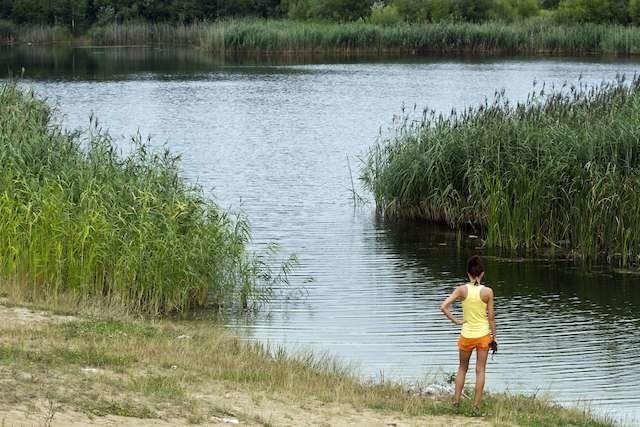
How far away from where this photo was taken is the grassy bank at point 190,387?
962 centimetres

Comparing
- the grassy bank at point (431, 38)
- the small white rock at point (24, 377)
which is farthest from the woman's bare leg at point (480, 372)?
the grassy bank at point (431, 38)

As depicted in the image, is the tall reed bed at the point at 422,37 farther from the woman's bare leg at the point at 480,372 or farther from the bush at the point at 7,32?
the woman's bare leg at the point at 480,372

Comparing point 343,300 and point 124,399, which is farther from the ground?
point 124,399

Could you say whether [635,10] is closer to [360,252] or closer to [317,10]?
[317,10]

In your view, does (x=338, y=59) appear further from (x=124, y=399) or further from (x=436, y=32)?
(x=124, y=399)

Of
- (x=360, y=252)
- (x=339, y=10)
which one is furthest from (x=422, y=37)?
(x=360, y=252)

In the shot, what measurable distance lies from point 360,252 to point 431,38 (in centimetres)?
5959

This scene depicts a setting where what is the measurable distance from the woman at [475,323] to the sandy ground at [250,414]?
497 mm

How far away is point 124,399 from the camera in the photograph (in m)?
9.79

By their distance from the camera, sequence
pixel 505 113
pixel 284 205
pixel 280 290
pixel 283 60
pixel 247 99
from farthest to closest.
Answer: pixel 283 60 → pixel 247 99 → pixel 284 205 → pixel 505 113 → pixel 280 290

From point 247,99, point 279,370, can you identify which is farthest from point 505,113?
point 247,99

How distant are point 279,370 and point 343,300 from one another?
6157mm

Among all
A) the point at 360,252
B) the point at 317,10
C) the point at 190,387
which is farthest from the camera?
the point at 317,10

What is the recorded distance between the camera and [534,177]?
20.8 m
